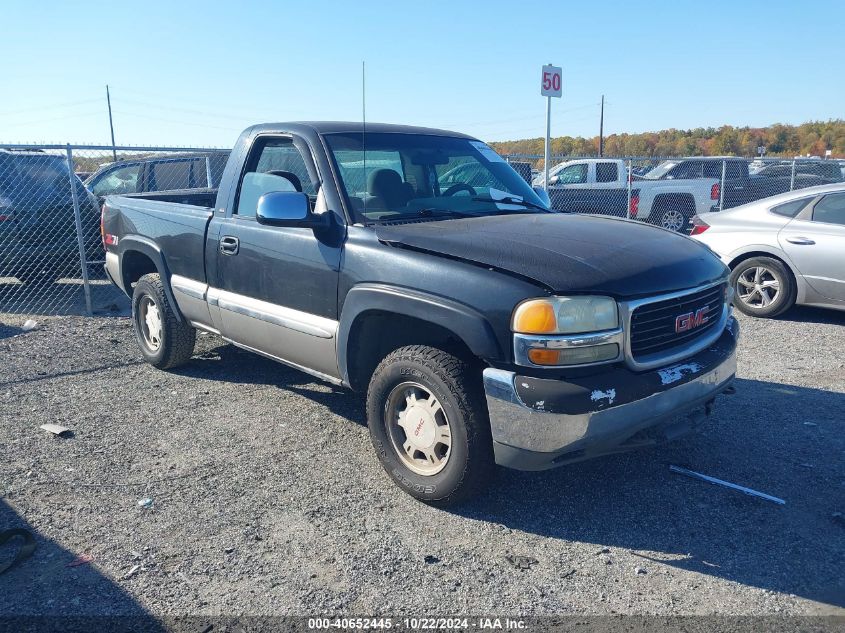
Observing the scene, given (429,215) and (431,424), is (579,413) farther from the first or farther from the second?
(429,215)

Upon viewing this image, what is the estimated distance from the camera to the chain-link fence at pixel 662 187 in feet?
47.4

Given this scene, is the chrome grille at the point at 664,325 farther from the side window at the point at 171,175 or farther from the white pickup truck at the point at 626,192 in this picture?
the white pickup truck at the point at 626,192

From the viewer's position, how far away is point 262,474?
411 centimetres

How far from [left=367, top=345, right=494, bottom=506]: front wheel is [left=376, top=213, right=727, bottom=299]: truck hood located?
549 millimetres

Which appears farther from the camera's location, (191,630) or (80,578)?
(80,578)

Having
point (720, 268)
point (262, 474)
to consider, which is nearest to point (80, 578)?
point (262, 474)

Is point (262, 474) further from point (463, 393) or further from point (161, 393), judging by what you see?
point (161, 393)

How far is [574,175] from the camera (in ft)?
50.4

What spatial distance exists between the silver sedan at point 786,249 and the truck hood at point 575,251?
3.82m

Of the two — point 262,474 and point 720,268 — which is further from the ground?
point 720,268

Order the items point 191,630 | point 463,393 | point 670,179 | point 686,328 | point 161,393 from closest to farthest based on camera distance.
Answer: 1. point 191,630
2. point 463,393
3. point 686,328
4. point 161,393
5. point 670,179

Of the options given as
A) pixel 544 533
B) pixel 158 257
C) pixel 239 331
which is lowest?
pixel 544 533

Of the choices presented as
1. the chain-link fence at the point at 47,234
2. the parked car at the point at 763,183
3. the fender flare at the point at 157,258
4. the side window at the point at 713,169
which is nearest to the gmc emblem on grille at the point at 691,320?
the fender flare at the point at 157,258

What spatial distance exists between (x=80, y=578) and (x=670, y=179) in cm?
1453
